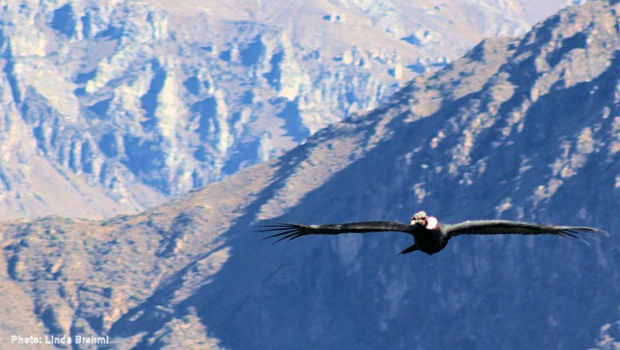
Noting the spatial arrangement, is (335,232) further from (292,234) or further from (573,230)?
(573,230)

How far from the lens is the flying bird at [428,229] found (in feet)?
120

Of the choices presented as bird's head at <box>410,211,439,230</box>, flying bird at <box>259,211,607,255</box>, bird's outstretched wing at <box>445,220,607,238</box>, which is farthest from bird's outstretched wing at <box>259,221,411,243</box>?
bird's outstretched wing at <box>445,220,607,238</box>

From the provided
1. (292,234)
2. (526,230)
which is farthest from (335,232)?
(526,230)

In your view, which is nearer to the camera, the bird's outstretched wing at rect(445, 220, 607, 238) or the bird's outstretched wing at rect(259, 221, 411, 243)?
the bird's outstretched wing at rect(259, 221, 411, 243)

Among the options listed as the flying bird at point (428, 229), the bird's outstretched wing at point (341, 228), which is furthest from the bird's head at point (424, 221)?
the bird's outstretched wing at point (341, 228)

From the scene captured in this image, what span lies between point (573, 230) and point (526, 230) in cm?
218

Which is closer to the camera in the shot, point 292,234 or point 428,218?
point 428,218

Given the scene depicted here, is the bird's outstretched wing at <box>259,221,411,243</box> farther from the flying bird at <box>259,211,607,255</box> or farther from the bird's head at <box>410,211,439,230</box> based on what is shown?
the bird's head at <box>410,211,439,230</box>

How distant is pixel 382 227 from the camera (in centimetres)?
3719

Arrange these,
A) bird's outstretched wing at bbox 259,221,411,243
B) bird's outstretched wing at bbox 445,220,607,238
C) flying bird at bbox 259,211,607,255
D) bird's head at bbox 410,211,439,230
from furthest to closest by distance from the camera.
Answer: bird's outstretched wing at bbox 445,220,607,238 < bird's outstretched wing at bbox 259,221,411,243 < flying bird at bbox 259,211,607,255 < bird's head at bbox 410,211,439,230

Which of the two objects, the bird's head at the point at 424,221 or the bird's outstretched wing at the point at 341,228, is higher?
the bird's outstretched wing at the point at 341,228

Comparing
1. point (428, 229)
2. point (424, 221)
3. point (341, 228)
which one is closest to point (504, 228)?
point (428, 229)

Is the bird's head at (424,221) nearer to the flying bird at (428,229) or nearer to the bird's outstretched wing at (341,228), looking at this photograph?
the flying bird at (428,229)

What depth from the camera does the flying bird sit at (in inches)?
1442
